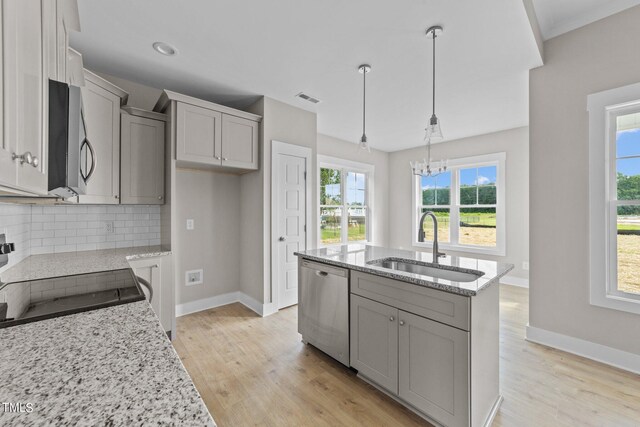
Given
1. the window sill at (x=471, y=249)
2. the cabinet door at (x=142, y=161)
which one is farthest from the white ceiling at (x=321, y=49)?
the window sill at (x=471, y=249)

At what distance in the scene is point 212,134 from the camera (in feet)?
9.90

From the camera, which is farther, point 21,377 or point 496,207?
point 496,207

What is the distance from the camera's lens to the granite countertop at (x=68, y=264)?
164cm

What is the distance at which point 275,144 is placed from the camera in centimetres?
342

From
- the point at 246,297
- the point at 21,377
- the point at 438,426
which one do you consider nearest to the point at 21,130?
the point at 21,377

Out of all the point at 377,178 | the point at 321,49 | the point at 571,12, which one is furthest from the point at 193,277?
the point at 571,12

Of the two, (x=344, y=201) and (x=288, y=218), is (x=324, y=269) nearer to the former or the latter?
(x=288, y=218)

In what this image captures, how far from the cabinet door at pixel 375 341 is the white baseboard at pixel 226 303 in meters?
1.55

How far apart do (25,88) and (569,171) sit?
3468 mm

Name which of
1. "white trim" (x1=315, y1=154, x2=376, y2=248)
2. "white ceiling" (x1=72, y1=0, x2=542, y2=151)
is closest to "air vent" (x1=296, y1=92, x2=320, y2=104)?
"white ceiling" (x1=72, y1=0, x2=542, y2=151)

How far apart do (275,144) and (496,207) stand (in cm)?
399

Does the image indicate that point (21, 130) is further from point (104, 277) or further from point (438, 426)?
point (438, 426)

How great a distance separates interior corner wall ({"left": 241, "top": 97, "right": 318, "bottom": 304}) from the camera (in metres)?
3.33

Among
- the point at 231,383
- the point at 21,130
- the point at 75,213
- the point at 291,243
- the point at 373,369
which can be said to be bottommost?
the point at 231,383
